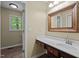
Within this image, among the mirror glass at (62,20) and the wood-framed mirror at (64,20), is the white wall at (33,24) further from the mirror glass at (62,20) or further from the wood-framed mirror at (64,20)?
the mirror glass at (62,20)

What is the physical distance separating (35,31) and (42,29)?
1.11ft

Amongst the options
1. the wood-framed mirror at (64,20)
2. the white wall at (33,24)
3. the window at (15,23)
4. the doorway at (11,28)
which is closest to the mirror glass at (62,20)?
the wood-framed mirror at (64,20)

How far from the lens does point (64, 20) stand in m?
2.66

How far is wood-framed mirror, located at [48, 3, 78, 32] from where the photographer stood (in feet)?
7.37

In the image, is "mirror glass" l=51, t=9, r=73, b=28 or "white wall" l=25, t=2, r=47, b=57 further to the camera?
"white wall" l=25, t=2, r=47, b=57

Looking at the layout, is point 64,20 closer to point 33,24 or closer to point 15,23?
point 33,24

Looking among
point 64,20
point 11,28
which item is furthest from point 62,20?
point 11,28

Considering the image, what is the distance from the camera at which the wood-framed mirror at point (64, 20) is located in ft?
7.37

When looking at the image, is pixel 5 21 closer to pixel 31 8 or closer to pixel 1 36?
pixel 1 36

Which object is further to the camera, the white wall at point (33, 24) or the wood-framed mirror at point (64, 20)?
the white wall at point (33, 24)

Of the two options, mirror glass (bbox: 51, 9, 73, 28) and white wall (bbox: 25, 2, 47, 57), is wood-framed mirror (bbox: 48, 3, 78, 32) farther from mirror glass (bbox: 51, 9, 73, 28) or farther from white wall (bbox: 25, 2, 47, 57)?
white wall (bbox: 25, 2, 47, 57)

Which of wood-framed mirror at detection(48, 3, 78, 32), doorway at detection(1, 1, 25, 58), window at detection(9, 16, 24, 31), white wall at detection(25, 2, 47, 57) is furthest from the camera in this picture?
window at detection(9, 16, 24, 31)

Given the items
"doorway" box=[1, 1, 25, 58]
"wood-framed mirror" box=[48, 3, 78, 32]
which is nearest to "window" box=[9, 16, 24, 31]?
"doorway" box=[1, 1, 25, 58]

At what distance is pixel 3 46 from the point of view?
4.75 meters
